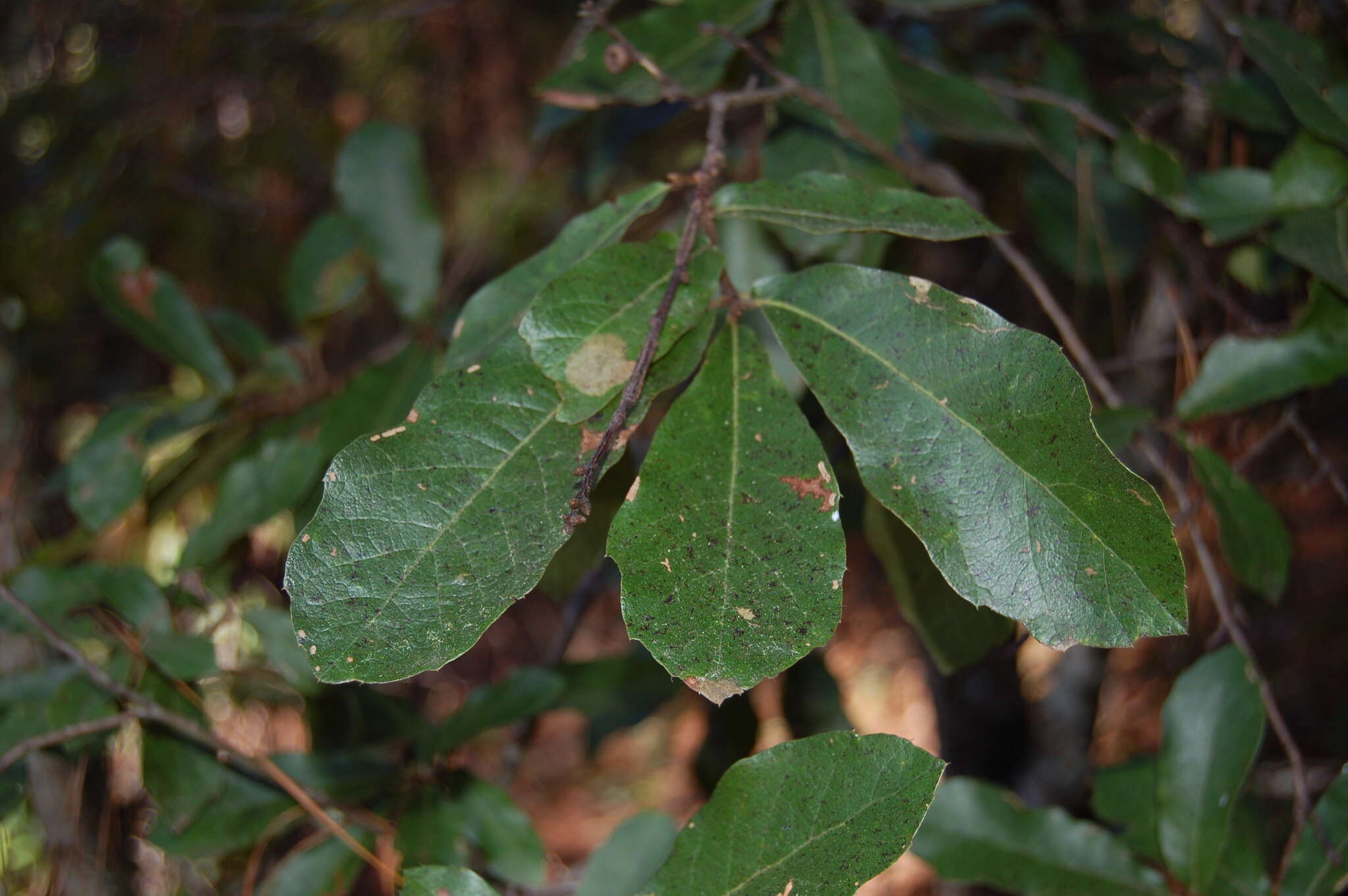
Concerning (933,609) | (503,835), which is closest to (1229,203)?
(933,609)

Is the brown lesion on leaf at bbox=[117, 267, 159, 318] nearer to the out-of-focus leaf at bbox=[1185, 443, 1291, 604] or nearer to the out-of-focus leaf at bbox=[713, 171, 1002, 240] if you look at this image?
the out-of-focus leaf at bbox=[713, 171, 1002, 240]

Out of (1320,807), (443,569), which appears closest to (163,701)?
(443,569)

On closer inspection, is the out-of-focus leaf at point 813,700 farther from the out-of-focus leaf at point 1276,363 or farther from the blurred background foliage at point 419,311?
the out-of-focus leaf at point 1276,363

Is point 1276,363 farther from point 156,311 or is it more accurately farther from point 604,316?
point 156,311

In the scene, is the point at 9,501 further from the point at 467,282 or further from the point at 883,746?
the point at 883,746

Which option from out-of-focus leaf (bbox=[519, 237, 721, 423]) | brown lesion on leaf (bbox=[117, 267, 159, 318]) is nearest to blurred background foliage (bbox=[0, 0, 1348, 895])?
brown lesion on leaf (bbox=[117, 267, 159, 318])

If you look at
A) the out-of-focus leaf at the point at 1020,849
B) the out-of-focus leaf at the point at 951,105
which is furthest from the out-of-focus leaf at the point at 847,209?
the out-of-focus leaf at the point at 1020,849
